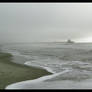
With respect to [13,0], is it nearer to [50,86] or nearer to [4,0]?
[4,0]

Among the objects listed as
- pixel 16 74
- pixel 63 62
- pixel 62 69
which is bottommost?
pixel 63 62

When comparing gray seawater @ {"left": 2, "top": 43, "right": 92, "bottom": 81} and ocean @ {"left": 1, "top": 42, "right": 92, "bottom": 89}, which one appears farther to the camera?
gray seawater @ {"left": 2, "top": 43, "right": 92, "bottom": 81}

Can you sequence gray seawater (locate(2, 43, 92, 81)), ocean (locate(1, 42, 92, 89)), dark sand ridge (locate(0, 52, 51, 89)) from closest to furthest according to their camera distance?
ocean (locate(1, 42, 92, 89)) → dark sand ridge (locate(0, 52, 51, 89)) → gray seawater (locate(2, 43, 92, 81))

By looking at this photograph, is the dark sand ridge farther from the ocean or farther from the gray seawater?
the gray seawater

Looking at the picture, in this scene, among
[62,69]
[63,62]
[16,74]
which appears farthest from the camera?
[63,62]

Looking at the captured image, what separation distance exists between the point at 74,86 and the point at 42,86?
4.12 ft

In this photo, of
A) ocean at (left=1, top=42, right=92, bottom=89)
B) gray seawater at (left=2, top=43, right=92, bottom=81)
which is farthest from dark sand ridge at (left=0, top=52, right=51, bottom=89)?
gray seawater at (left=2, top=43, right=92, bottom=81)

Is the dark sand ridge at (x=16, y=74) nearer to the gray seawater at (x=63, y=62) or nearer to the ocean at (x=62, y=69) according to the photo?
the ocean at (x=62, y=69)

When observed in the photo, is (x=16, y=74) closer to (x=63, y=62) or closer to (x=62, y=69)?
(x=62, y=69)

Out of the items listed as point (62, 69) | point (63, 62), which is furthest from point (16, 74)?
point (63, 62)

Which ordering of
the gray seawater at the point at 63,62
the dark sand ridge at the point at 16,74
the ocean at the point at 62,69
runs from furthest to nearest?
the gray seawater at the point at 63,62 → the dark sand ridge at the point at 16,74 → the ocean at the point at 62,69

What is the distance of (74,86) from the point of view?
19.7 feet

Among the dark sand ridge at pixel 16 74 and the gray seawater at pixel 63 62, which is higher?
the dark sand ridge at pixel 16 74

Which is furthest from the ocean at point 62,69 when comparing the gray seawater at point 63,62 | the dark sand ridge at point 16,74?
the dark sand ridge at point 16,74
